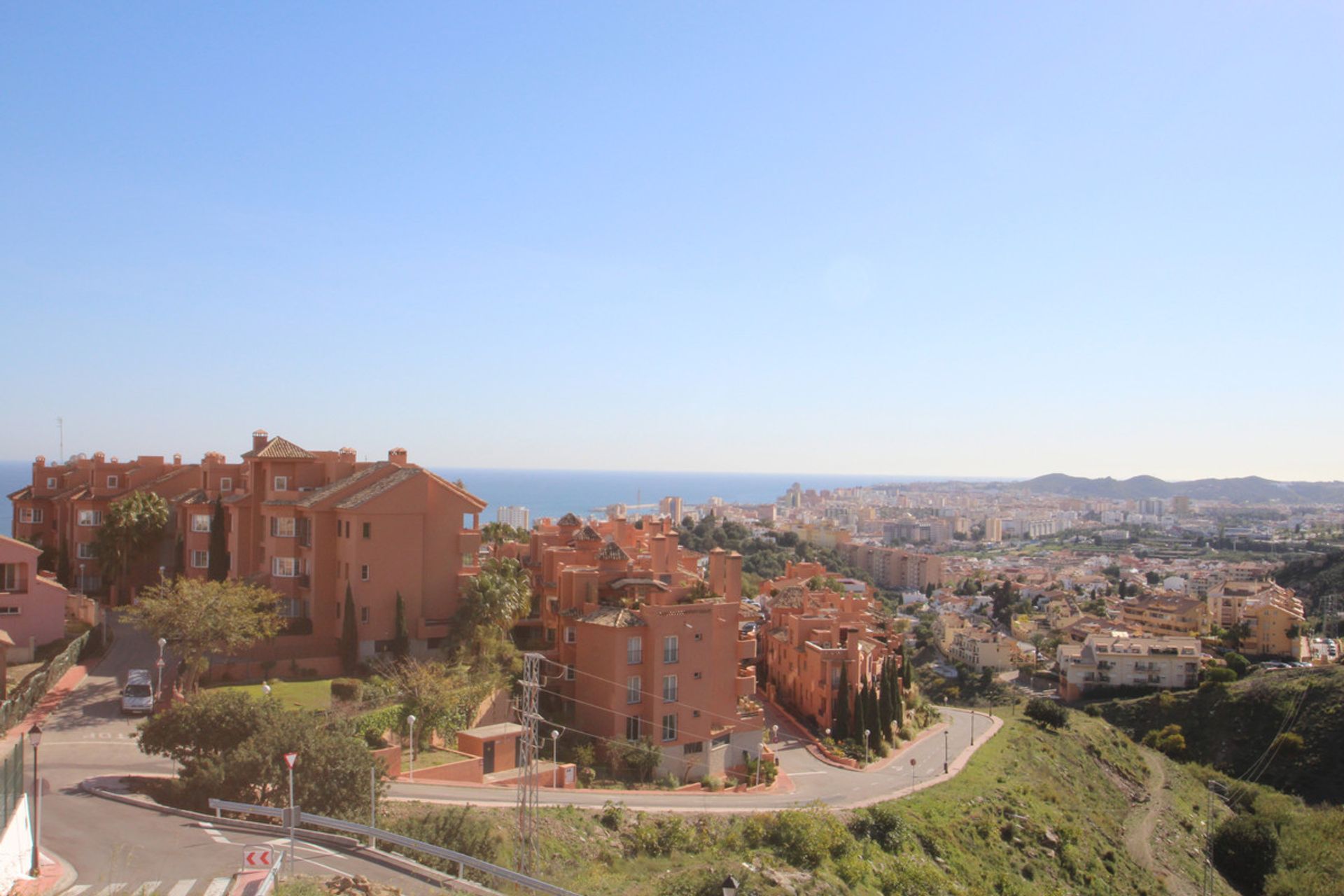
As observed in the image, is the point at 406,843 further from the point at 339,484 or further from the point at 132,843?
the point at 339,484

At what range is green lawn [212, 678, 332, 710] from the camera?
25250mm

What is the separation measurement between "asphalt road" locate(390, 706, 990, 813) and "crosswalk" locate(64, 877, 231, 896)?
764cm

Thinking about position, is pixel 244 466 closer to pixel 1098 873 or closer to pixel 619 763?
pixel 619 763

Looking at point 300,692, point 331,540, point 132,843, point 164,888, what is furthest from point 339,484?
point 164,888

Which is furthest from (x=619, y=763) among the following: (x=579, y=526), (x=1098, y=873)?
(x=1098, y=873)

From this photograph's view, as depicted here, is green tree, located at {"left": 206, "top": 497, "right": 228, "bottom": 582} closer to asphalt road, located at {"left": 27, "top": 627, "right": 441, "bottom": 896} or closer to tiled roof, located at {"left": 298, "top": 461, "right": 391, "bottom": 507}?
tiled roof, located at {"left": 298, "top": 461, "right": 391, "bottom": 507}

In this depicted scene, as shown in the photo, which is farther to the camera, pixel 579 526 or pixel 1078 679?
pixel 1078 679

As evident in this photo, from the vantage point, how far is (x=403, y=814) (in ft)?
61.8

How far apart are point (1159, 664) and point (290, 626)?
202 ft

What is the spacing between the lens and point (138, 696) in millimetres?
24625

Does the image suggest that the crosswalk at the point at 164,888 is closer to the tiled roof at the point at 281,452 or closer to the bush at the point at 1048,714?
the tiled roof at the point at 281,452

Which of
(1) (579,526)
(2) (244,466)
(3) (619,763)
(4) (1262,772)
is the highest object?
(2) (244,466)

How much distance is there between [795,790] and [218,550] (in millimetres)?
22274

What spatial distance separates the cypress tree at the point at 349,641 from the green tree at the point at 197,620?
309cm
